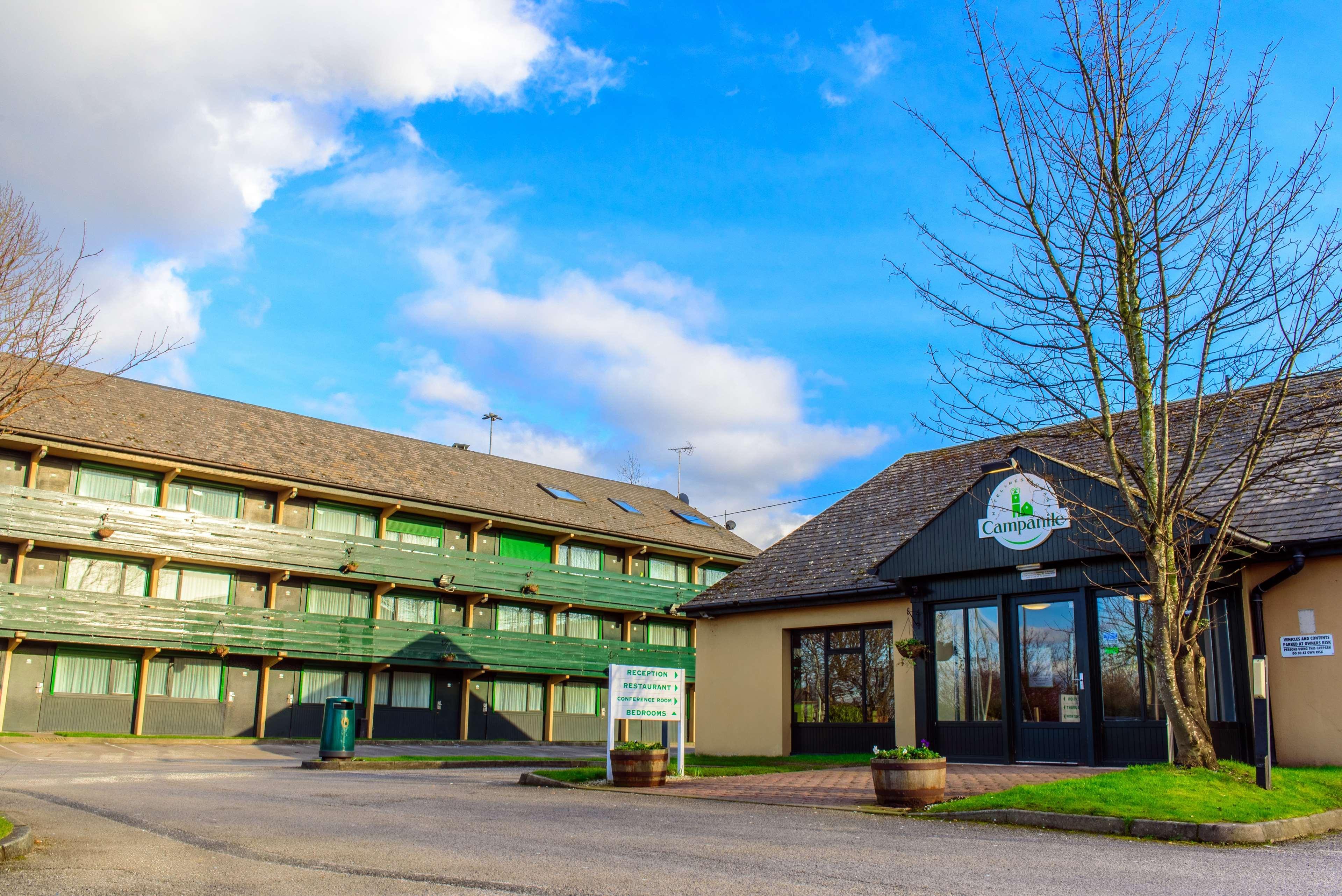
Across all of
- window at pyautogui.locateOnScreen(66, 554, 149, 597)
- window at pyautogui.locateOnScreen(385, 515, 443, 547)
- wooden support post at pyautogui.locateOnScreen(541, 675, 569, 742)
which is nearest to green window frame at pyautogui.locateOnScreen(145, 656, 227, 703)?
window at pyautogui.locateOnScreen(66, 554, 149, 597)

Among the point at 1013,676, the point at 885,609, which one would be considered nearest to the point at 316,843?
the point at 1013,676

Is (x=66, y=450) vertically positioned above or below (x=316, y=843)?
above

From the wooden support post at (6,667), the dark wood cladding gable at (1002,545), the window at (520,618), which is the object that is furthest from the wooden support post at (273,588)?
the dark wood cladding gable at (1002,545)

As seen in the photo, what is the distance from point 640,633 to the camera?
41.5 m

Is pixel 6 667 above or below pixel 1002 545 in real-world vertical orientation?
below

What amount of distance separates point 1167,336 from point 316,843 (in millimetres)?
10080

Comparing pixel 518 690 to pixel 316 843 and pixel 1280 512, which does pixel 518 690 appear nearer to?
pixel 1280 512

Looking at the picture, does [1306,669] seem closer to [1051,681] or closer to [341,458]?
[1051,681]

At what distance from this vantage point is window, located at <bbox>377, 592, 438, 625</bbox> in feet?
114

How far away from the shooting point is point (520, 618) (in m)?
37.9

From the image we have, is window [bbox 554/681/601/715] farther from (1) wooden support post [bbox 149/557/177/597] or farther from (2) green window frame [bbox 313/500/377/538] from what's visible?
(1) wooden support post [bbox 149/557/177/597]

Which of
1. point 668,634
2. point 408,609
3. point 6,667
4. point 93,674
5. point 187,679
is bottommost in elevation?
point 187,679

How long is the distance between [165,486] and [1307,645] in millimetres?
27180

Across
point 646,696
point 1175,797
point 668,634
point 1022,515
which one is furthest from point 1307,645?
point 668,634
